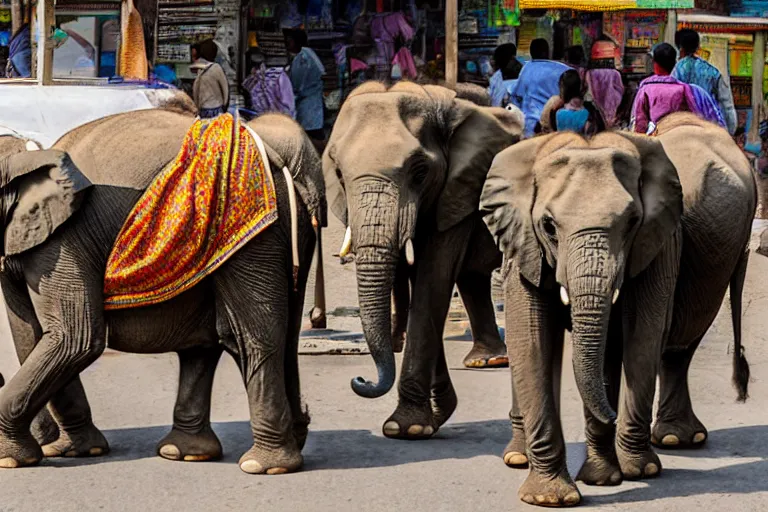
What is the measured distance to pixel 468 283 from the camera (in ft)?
32.9

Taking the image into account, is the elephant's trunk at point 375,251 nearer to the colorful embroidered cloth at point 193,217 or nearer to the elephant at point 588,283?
the colorful embroidered cloth at point 193,217

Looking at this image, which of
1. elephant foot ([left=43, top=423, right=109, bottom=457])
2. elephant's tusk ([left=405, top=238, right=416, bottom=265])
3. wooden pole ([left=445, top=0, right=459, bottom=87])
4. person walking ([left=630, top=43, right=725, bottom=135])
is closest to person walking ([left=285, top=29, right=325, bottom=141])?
wooden pole ([left=445, top=0, right=459, bottom=87])

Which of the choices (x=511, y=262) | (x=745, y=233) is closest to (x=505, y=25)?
(x=745, y=233)

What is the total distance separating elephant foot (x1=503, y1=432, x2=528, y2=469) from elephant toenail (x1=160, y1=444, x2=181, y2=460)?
1.54m

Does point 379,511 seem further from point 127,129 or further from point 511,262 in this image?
point 127,129

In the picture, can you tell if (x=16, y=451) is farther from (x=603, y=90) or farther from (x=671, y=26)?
(x=671, y=26)

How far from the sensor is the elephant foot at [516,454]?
7.84 m

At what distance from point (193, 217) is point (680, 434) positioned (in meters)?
2.71

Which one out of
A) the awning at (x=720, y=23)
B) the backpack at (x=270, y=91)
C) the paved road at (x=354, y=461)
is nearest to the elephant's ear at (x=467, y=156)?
the paved road at (x=354, y=461)

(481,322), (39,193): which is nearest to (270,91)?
(481,322)

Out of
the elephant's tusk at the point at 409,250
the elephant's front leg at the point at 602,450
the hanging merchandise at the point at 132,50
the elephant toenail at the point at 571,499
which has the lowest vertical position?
the elephant toenail at the point at 571,499

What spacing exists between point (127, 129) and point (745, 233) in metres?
3.13

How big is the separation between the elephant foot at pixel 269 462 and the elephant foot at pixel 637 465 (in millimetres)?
1494

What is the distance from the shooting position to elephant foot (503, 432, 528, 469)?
7.84m
